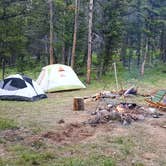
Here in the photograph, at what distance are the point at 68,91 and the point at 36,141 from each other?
31.3ft

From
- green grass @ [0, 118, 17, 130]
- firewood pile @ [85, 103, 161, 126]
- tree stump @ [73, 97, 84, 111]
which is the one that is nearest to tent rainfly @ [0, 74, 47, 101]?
tree stump @ [73, 97, 84, 111]

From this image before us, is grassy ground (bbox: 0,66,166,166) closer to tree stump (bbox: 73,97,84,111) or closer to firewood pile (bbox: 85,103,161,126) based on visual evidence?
firewood pile (bbox: 85,103,161,126)

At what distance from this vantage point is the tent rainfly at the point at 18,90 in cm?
1373

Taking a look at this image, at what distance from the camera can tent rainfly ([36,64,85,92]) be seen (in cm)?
1669

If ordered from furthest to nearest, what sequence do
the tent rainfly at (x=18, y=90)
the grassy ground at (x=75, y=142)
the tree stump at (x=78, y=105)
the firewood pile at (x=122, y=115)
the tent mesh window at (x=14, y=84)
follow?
the tent mesh window at (x=14, y=84), the tent rainfly at (x=18, y=90), the tree stump at (x=78, y=105), the firewood pile at (x=122, y=115), the grassy ground at (x=75, y=142)

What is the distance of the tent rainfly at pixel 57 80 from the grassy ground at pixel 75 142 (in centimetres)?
582

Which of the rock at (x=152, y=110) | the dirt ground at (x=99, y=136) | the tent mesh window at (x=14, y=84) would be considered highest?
the tent mesh window at (x=14, y=84)

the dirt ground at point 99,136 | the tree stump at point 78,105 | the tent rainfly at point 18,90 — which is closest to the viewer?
the dirt ground at point 99,136

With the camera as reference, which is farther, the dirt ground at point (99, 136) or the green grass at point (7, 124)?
the green grass at point (7, 124)

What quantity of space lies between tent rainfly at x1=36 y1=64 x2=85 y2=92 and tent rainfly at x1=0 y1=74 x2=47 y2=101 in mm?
2450

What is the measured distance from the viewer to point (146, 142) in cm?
775

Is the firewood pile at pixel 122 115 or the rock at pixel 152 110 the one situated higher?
the firewood pile at pixel 122 115

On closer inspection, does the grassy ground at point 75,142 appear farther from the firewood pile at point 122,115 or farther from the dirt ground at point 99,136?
the firewood pile at point 122,115

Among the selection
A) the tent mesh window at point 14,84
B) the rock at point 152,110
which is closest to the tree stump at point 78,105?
the rock at point 152,110
